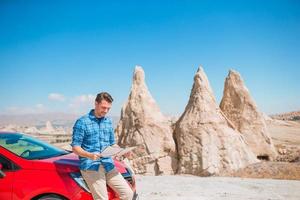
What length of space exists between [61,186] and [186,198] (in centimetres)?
416

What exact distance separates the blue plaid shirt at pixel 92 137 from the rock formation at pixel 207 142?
8.33m

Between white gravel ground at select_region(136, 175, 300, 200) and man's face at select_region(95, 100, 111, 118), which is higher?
man's face at select_region(95, 100, 111, 118)

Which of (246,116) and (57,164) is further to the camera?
(246,116)

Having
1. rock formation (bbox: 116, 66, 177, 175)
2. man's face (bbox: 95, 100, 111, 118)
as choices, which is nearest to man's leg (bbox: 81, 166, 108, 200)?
man's face (bbox: 95, 100, 111, 118)

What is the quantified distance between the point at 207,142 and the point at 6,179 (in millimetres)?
9173

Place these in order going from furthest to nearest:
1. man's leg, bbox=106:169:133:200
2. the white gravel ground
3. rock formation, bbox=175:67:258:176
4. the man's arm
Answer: rock formation, bbox=175:67:258:176, the white gravel ground, man's leg, bbox=106:169:133:200, the man's arm

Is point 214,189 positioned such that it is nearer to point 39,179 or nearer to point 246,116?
point 39,179

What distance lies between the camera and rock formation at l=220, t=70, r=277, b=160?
1592cm

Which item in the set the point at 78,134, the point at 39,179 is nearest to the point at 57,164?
the point at 39,179

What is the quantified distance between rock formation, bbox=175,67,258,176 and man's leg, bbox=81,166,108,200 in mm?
8355

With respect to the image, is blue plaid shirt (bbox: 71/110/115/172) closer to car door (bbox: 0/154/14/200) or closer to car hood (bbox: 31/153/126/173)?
car hood (bbox: 31/153/126/173)

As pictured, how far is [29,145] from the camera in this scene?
6.07 m

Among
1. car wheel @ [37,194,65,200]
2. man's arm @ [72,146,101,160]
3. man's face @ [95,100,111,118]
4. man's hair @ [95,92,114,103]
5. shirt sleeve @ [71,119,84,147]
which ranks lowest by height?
car wheel @ [37,194,65,200]

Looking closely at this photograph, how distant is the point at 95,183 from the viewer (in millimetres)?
4906
